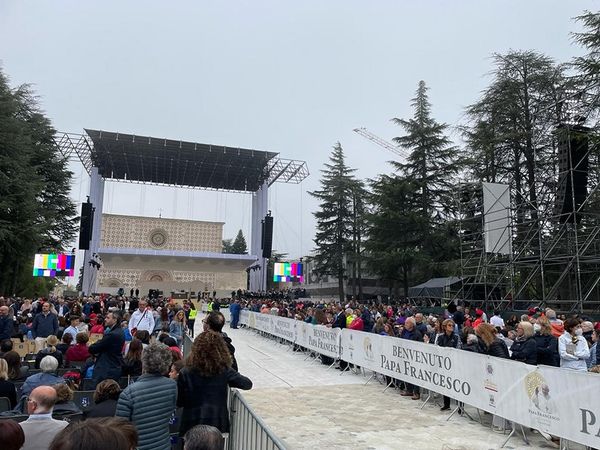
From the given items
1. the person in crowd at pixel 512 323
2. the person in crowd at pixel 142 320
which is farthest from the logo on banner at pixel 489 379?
the person in crowd at pixel 142 320

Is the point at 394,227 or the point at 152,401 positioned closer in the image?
the point at 152,401

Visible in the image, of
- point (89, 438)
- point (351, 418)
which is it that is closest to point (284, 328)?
point (351, 418)

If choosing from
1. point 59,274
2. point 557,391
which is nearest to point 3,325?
point 557,391

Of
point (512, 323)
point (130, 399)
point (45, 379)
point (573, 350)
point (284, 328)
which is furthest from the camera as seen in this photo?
point (284, 328)

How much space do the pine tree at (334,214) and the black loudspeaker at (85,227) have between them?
2388 centimetres

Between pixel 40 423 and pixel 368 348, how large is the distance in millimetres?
8504

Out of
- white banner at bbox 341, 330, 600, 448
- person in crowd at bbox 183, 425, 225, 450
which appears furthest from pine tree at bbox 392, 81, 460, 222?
person in crowd at bbox 183, 425, 225, 450

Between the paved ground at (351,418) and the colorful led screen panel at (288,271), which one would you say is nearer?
the paved ground at (351,418)

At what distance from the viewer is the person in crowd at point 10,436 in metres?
1.99

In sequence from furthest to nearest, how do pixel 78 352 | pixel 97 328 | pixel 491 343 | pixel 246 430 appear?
pixel 97 328 < pixel 78 352 < pixel 491 343 < pixel 246 430

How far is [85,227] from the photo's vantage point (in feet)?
104

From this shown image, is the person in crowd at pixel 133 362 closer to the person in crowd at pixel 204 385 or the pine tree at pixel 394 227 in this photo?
the person in crowd at pixel 204 385

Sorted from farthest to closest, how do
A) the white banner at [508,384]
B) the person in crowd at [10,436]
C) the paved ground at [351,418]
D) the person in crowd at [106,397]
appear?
the paved ground at [351,418] → the white banner at [508,384] → the person in crowd at [106,397] → the person in crowd at [10,436]

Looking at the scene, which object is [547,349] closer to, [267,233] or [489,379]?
[489,379]
